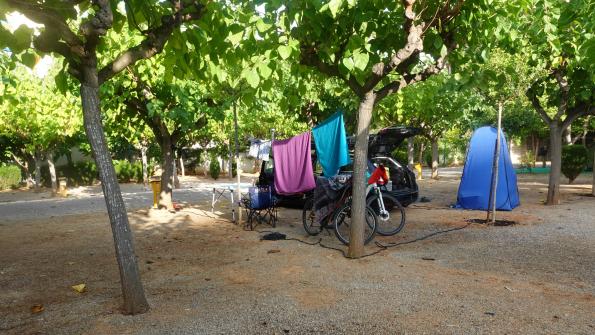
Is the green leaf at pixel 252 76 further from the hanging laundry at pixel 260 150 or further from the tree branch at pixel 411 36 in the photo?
the hanging laundry at pixel 260 150

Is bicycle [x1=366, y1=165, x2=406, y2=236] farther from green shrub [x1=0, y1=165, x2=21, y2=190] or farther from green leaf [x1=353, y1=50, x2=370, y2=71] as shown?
green shrub [x1=0, y1=165, x2=21, y2=190]

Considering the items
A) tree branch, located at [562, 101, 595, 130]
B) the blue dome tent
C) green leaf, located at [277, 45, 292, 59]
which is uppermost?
tree branch, located at [562, 101, 595, 130]

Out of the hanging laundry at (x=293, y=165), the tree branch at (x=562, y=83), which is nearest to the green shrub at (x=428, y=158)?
the tree branch at (x=562, y=83)

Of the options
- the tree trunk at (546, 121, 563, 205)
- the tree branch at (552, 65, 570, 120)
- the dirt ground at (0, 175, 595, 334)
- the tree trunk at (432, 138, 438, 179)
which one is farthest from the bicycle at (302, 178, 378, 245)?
the tree trunk at (432, 138, 438, 179)

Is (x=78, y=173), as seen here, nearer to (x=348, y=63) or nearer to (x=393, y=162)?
(x=393, y=162)

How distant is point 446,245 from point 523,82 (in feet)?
50.4

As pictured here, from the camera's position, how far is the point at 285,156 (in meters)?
8.97

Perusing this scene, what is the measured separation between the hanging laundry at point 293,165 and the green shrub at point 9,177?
2270cm

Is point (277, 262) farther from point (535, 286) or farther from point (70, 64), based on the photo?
point (70, 64)

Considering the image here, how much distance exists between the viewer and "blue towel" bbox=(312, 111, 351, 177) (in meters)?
7.16

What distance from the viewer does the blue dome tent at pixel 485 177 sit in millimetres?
10094

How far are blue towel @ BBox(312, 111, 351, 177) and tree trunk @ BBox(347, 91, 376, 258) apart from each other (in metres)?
1.26

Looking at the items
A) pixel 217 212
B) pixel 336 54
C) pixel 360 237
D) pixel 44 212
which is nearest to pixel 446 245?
pixel 360 237

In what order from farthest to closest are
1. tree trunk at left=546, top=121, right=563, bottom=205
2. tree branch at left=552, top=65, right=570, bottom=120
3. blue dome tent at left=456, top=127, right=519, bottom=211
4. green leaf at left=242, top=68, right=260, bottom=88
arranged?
tree trunk at left=546, top=121, right=563, bottom=205
tree branch at left=552, top=65, right=570, bottom=120
blue dome tent at left=456, top=127, right=519, bottom=211
green leaf at left=242, top=68, right=260, bottom=88
